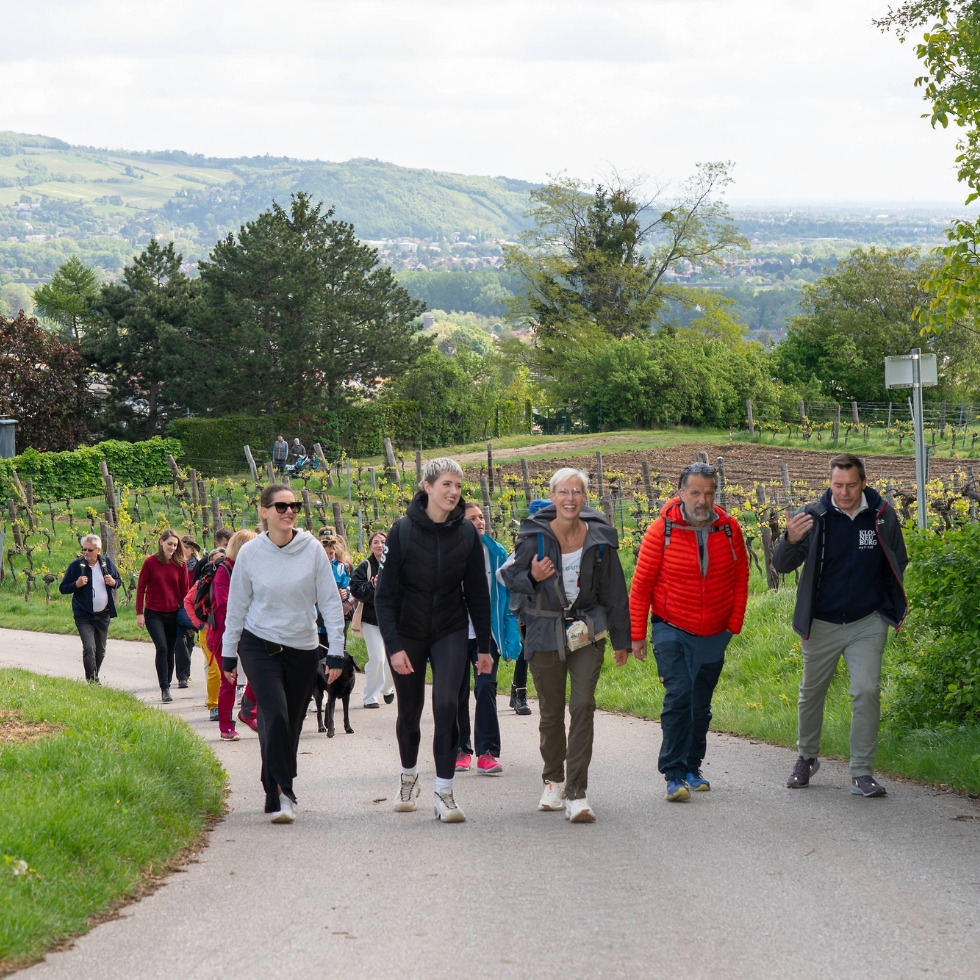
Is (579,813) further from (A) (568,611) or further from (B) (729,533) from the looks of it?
(B) (729,533)

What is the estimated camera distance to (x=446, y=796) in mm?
7051

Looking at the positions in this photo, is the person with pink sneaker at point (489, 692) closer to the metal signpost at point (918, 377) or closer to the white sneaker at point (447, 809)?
the white sneaker at point (447, 809)

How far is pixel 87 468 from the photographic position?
42188 millimetres

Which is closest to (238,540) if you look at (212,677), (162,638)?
(212,677)

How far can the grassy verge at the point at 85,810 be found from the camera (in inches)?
203

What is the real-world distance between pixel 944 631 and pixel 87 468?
37375 millimetres

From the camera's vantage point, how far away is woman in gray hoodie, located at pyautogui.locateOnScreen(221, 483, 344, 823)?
23.4 feet

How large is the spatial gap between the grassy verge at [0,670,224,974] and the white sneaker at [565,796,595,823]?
1.98m

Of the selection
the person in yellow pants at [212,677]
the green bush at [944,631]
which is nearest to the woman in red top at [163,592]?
the person in yellow pants at [212,677]

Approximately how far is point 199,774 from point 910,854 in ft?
13.5

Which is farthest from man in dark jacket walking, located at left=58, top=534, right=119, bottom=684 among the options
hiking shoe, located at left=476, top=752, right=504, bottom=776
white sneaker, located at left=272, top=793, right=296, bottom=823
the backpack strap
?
the backpack strap

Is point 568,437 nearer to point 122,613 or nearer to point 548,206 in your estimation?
point 548,206

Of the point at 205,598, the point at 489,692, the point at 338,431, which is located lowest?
the point at 489,692

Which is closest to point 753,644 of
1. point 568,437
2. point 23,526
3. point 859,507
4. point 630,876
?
point 859,507
